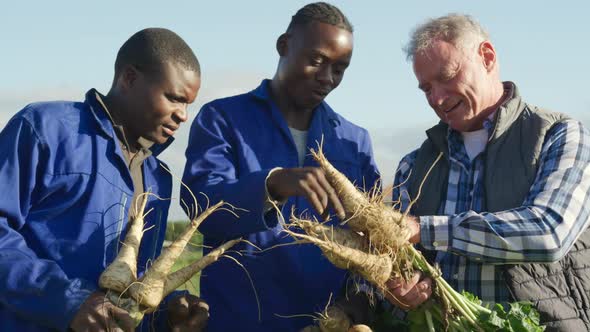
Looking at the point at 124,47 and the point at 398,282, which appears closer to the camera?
the point at 398,282

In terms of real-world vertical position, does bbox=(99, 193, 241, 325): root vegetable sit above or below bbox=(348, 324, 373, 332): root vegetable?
above

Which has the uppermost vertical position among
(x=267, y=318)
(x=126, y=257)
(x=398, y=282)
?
(x=126, y=257)

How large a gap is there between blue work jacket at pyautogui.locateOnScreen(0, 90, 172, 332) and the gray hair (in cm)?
179

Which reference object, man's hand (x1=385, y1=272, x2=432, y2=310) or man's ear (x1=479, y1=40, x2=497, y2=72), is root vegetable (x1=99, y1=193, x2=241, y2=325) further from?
man's ear (x1=479, y1=40, x2=497, y2=72)

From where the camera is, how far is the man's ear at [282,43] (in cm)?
492

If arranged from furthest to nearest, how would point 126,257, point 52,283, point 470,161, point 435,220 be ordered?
point 470,161 < point 435,220 < point 126,257 < point 52,283

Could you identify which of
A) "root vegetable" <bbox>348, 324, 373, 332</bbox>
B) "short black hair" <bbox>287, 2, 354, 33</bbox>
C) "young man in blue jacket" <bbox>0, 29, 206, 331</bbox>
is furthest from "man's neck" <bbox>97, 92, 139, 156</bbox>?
"root vegetable" <bbox>348, 324, 373, 332</bbox>

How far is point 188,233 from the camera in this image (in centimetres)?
434

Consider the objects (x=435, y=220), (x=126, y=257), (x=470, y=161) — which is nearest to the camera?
Result: (x=126, y=257)

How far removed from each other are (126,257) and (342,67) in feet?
5.46

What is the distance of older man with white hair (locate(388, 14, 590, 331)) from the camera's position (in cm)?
418

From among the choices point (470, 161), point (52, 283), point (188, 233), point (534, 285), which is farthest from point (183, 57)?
point (534, 285)

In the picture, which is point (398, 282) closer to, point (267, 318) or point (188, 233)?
point (267, 318)

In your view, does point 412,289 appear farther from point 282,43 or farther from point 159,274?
point 282,43
